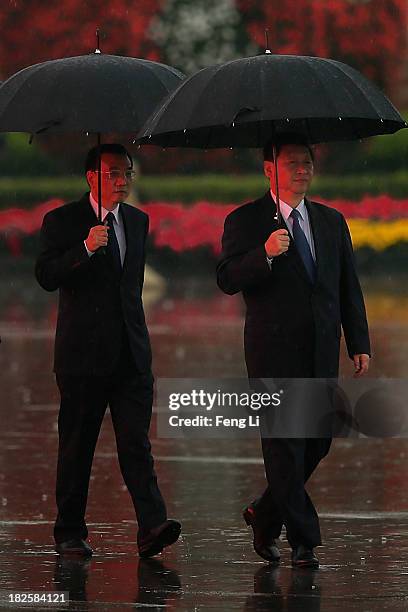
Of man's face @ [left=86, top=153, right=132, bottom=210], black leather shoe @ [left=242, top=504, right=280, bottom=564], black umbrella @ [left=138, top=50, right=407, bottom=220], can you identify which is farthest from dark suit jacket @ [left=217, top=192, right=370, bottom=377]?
black leather shoe @ [left=242, top=504, right=280, bottom=564]

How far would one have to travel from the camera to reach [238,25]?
1283 inches

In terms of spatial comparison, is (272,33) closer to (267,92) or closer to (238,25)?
(238,25)

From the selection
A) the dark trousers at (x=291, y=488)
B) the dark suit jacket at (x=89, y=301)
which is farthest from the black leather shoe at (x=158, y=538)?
the dark suit jacket at (x=89, y=301)

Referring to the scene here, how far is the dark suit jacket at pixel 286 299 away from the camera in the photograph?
8.59 m

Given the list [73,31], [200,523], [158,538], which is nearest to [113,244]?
[158,538]

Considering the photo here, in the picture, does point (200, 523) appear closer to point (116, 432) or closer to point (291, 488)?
point (116, 432)

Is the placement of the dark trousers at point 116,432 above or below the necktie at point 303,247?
below

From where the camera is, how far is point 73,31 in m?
32.1

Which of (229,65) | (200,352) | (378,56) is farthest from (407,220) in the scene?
(229,65)

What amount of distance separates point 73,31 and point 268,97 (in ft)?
78.8

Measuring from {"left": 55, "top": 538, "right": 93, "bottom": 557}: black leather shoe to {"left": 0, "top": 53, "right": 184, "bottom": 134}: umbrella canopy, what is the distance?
1756 mm

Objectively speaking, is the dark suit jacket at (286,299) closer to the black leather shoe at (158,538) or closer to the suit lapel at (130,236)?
the suit lapel at (130,236)

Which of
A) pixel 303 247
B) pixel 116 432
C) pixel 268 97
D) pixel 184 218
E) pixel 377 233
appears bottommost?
pixel 116 432

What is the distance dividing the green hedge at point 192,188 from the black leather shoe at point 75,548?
23.2 m
